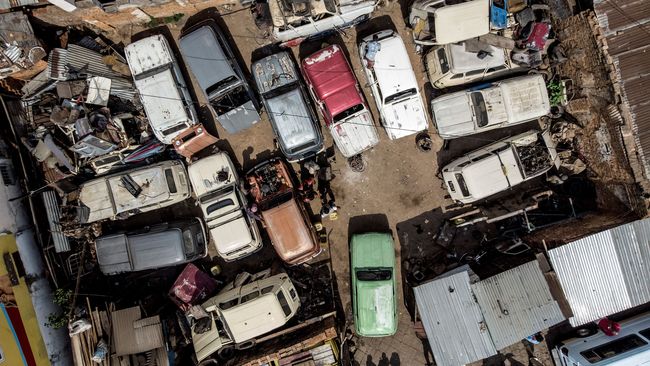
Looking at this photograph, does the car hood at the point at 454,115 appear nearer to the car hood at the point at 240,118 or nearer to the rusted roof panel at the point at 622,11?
the rusted roof panel at the point at 622,11

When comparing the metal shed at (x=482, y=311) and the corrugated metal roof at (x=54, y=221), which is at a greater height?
the corrugated metal roof at (x=54, y=221)

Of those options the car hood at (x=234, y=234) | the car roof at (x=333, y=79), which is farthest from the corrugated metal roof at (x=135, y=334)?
the car roof at (x=333, y=79)

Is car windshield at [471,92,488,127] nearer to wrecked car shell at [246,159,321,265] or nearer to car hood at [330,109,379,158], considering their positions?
car hood at [330,109,379,158]

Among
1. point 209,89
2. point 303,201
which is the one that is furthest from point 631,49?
point 209,89

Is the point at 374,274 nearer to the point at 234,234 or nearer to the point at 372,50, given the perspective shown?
the point at 234,234

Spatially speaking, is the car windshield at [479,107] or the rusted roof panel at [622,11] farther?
the car windshield at [479,107]

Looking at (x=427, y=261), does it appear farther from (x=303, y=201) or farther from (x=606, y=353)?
(x=606, y=353)

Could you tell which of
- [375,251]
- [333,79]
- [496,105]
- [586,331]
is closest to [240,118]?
[333,79]
